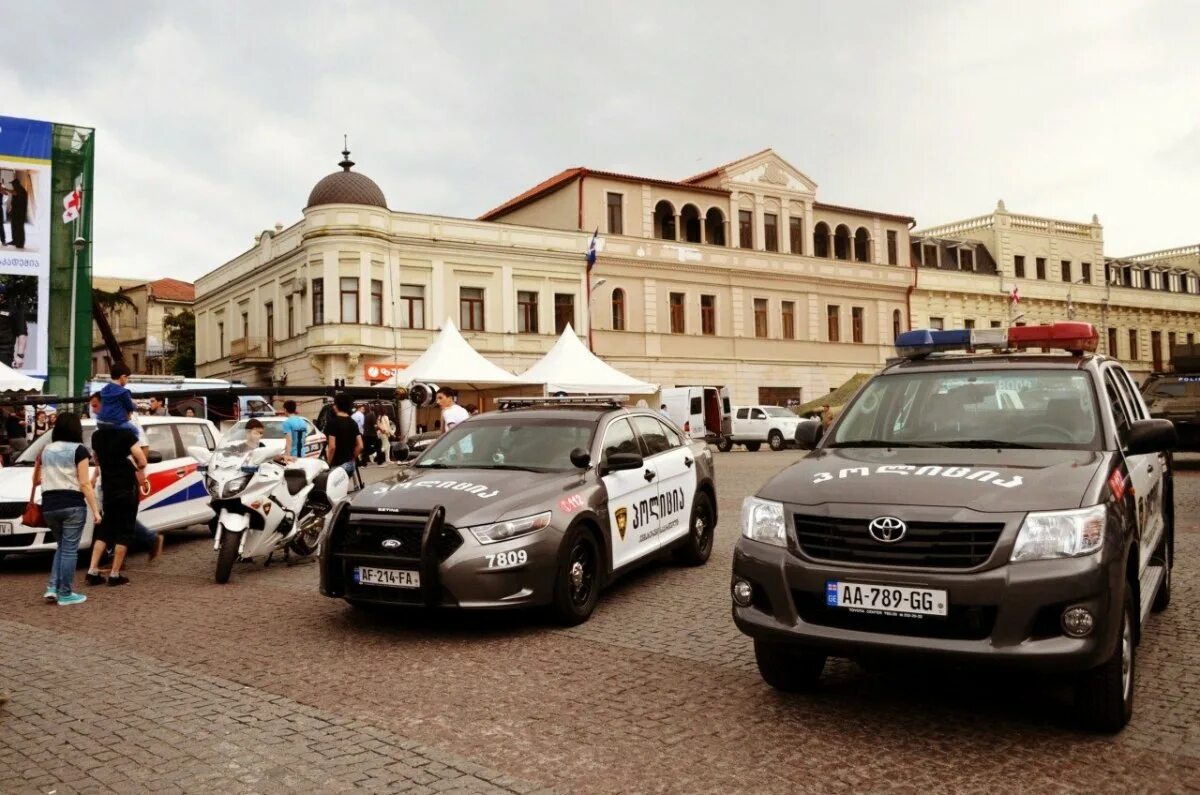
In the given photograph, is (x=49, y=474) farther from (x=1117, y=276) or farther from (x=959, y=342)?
(x=1117, y=276)

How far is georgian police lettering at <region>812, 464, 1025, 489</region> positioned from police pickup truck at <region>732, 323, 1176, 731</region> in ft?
0.05

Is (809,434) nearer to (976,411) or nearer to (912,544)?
(976,411)

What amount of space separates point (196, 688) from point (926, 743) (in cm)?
392

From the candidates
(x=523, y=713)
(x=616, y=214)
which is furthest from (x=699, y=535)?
(x=616, y=214)

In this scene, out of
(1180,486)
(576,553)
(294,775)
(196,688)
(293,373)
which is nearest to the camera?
(294,775)

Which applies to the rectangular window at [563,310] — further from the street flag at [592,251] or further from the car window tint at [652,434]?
A: the car window tint at [652,434]

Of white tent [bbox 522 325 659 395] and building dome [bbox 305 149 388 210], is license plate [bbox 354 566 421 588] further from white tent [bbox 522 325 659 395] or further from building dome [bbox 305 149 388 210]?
building dome [bbox 305 149 388 210]

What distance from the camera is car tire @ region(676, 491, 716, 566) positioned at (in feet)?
30.3

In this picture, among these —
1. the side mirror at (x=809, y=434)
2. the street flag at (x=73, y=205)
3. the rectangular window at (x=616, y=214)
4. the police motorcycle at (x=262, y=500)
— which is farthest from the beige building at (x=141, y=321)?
the side mirror at (x=809, y=434)

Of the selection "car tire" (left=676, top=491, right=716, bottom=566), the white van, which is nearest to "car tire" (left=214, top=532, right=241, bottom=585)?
"car tire" (left=676, top=491, right=716, bottom=566)

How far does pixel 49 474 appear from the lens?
810cm

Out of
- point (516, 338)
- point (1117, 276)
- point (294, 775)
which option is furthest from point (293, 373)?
point (1117, 276)

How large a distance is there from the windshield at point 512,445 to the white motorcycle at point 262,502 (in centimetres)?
176

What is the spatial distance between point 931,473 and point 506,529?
296 cm
